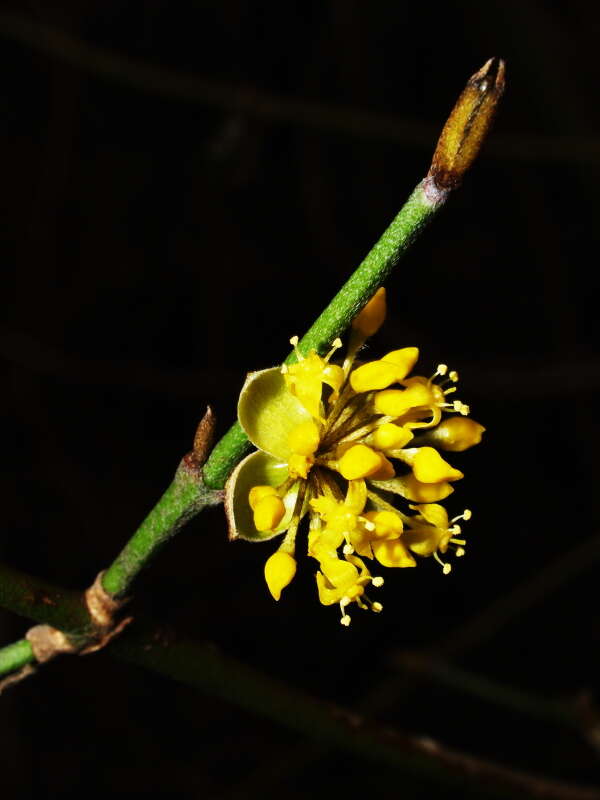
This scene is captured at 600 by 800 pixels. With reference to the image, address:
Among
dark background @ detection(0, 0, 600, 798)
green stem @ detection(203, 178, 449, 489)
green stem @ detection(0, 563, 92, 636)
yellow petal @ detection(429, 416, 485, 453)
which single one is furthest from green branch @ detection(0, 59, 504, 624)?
dark background @ detection(0, 0, 600, 798)

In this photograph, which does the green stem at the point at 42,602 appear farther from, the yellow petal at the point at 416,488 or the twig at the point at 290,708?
the yellow petal at the point at 416,488

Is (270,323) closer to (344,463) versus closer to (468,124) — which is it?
(344,463)

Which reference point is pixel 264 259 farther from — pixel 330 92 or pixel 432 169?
pixel 432 169

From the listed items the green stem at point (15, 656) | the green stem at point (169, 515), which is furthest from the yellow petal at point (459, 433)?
the green stem at point (15, 656)

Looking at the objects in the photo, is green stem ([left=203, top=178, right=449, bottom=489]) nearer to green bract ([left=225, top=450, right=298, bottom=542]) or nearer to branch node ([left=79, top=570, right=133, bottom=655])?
green bract ([left=225, top=450, right=298, bottom=542])

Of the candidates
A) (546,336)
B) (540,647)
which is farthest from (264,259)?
(540,647)

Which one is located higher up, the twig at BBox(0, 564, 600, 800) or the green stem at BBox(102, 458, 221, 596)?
the green stem at BBox(102, 458, 221, 596)
